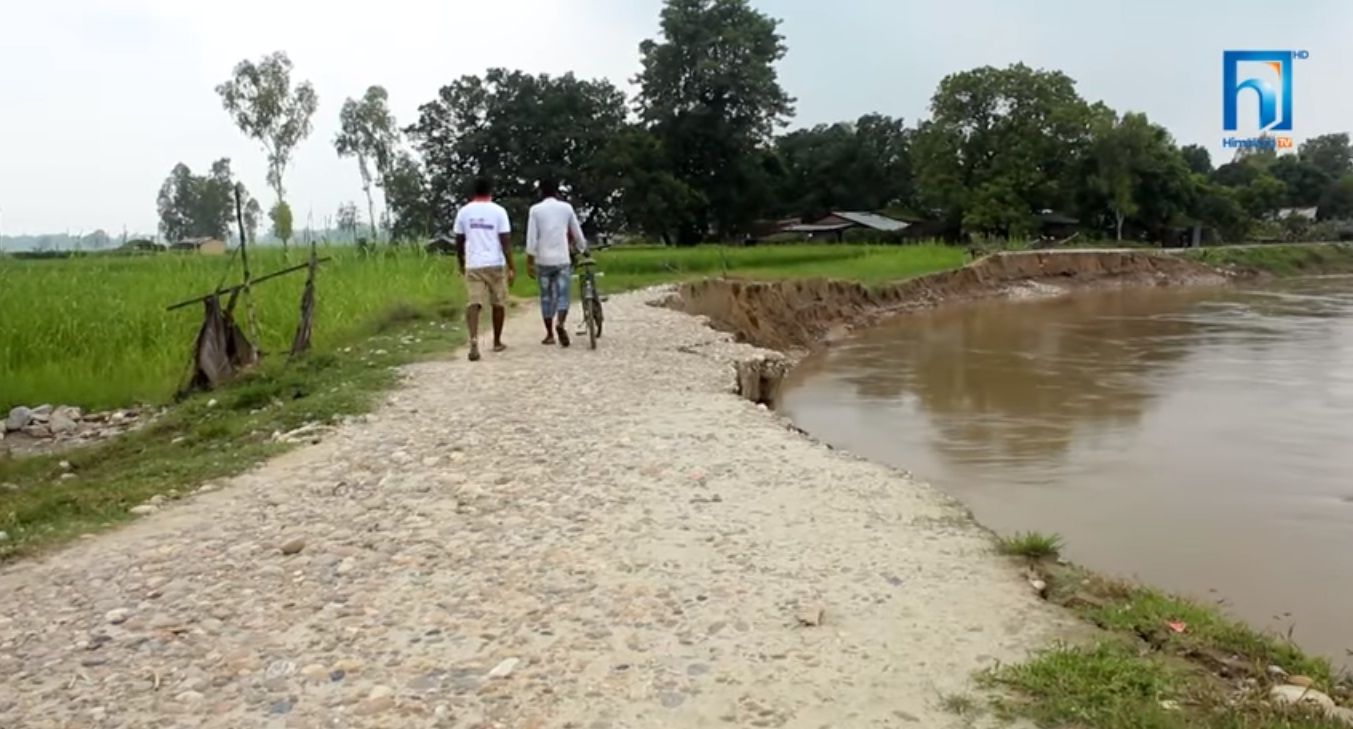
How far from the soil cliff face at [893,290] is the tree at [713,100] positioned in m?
15.5

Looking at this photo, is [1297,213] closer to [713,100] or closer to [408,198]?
[713,100]

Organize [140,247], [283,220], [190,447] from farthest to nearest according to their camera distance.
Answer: [140,247], [283,220], [190,447]

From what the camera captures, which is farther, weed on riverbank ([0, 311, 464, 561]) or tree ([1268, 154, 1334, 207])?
tree ([1268, 154, 1334, 207])

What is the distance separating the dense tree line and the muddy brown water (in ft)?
89.6

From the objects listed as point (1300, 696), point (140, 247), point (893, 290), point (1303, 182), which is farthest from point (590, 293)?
point (1303, 182)

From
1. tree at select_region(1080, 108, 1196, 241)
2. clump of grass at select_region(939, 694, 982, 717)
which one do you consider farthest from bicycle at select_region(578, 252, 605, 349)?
tree at select_region(1080, 108, 1196, 241)

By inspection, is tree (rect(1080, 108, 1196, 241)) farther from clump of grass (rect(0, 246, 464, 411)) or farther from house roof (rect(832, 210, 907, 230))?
clump of grass (rect(0, 246, 464, 411))

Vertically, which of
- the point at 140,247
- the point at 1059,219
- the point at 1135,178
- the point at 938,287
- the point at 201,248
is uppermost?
the point at 1135,178

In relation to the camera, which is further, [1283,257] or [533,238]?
[1283,257]

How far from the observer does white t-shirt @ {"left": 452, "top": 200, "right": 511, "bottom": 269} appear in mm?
10531

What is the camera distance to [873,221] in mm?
56188

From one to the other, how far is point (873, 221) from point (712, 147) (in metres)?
10.6

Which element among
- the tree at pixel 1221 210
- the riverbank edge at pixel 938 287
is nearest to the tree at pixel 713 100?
the riverbank edge at pixel 938 287

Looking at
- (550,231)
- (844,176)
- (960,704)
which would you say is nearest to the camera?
(960,704)
